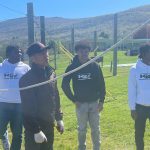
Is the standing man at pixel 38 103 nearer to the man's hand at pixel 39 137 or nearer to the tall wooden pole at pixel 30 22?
the man's hand at pixel 39 137

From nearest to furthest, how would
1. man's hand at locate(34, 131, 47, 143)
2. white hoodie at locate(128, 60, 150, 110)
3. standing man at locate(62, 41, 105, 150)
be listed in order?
man's hand at locate(34, 131, 47, 143) < white hoodie at locate(128, 60, 150, 110) < standing man at locate(62, 41, 105, 150)

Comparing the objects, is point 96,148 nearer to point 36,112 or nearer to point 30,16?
point 36,112

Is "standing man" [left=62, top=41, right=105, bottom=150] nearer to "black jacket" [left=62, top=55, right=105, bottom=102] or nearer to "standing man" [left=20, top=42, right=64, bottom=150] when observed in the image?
"black jacket" [left=62, top=55, right=105, bottom=102]

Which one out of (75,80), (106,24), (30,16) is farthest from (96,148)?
(106,24)

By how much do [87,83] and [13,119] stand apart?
135cm

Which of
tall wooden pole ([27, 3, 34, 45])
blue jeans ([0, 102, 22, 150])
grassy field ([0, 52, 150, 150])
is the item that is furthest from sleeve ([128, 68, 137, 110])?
tall wooden pole ([27, 3, 34, 45])

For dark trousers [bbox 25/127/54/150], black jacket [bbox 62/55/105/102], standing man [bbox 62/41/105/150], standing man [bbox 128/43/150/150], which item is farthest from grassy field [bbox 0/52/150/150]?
dark trousers [bbox 25/127/54/150]

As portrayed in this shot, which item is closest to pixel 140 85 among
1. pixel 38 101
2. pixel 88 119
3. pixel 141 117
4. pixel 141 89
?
pixel 141 89

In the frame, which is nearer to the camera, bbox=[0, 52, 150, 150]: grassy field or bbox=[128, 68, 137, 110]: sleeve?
bbox=[128, 68, 137, 110]: sleeve

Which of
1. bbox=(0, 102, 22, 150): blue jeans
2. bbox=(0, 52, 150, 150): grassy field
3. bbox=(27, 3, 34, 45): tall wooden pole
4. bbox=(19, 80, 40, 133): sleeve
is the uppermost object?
bbox=(27, 3, 34, 45): tall wooden pole

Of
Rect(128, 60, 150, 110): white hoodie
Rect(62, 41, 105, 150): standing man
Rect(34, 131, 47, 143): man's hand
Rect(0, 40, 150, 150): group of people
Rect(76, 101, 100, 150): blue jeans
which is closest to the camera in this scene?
Rect(34, 131, 47, 143): man's hand

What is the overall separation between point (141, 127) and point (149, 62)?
97cm

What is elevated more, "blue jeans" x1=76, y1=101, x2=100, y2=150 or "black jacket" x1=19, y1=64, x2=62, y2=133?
"black jacket" x1=19, y1=64, x2=62, y2=133

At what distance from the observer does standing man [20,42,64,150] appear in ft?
19.1
